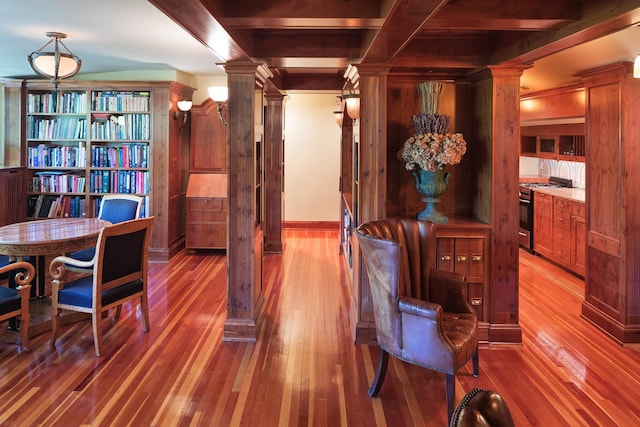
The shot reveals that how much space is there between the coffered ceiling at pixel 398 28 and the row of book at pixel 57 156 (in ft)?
12.6

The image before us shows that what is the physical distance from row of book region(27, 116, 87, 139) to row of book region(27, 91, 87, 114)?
0.13 meters

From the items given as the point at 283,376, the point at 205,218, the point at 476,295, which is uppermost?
the point at 205,218

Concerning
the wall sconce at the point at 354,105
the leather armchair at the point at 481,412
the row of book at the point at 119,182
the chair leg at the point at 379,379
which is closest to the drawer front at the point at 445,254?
the chair leg at the point at 379,379

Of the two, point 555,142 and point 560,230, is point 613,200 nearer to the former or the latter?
point 560,230

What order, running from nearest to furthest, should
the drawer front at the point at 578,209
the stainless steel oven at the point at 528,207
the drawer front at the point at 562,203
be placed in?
the drawer front at the point at 578,209 → the drawer front at the point at 562,203 → the stainless steel oven at the point at 528,207

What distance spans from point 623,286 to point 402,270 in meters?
2.06

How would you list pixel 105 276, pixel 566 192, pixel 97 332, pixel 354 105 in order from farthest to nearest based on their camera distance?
pixel 566 192 < pixel 354 105 < pixel 105 276 < pixel 97 332

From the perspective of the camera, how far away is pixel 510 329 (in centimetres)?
378

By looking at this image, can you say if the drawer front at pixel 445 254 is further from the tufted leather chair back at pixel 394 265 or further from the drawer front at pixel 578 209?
the drawer front at pixel 578 209

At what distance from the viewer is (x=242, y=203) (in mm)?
3773

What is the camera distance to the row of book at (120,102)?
6.35m

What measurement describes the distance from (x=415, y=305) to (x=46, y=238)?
2.85m

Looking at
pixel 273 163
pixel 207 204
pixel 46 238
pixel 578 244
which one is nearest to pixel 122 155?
pixel 207 204

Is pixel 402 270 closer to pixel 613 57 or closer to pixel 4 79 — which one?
pixel 613 57
